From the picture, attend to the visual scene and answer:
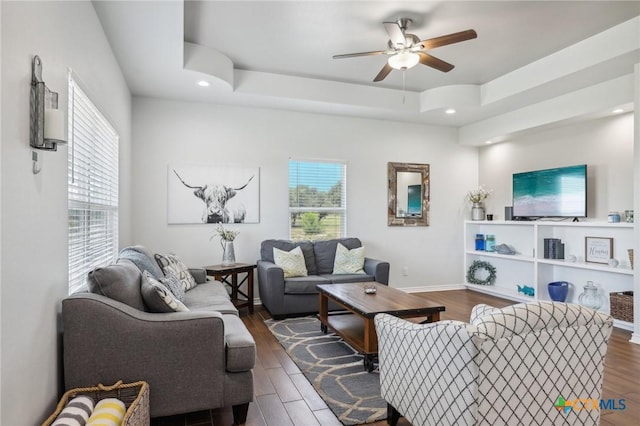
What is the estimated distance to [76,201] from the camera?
8.02 feet

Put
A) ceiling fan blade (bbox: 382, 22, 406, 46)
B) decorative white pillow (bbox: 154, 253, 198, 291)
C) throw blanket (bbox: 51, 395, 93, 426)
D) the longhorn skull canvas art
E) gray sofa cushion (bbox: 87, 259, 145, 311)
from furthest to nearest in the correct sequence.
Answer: the longhorn skull canvas art, decorative white pillow (bbox: 154, 253, 198, 291), ceiling fan blade (bbox: 382, 22, 406, 46), gray sofa cushion (bbox: 87, 259, 145, 311), throw blanket (bbox: 51, 395, 93, 426)

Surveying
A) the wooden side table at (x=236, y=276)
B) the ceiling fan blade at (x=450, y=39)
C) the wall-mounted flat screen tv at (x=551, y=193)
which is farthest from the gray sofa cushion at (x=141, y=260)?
the wall-mounted flat screen tv at (x=551, y=193)

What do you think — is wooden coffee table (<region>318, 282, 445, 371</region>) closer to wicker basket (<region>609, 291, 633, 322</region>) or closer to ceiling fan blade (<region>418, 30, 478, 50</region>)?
ceiling fan blade (<region>418, 30, 478, 50</region>)

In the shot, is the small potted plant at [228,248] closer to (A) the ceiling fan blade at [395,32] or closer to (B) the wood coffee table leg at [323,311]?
(B) the wood coffee table leg at [323,311]

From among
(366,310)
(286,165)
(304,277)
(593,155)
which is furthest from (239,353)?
(593,155)

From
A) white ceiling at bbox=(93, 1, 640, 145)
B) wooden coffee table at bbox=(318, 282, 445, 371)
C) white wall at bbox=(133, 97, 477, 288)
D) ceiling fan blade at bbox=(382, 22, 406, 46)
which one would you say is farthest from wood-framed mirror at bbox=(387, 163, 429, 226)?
ceiling fan blade at bbox=(382, 22, 406, 46)

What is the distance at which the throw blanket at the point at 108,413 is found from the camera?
1.59 metres

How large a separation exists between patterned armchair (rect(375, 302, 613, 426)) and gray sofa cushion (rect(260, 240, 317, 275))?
3.14m

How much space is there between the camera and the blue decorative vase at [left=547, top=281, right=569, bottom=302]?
471 centimetres

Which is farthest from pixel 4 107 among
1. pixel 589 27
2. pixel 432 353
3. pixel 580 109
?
pixel 580 109

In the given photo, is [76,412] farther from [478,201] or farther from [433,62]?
[478,201]

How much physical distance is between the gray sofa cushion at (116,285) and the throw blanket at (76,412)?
0.52 m

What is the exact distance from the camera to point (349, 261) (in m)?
4.91

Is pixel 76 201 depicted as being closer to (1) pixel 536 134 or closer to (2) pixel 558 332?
(2) pixel 558 332
